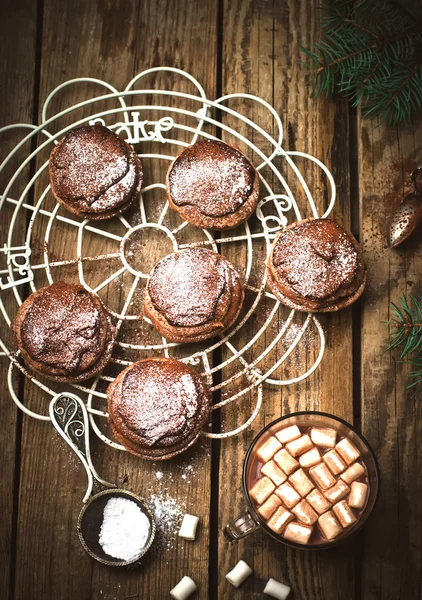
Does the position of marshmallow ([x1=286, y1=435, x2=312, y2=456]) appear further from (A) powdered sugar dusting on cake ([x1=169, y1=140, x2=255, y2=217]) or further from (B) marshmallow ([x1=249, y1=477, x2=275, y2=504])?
(A) powdered sugar dusting on cake ([x1=169, y1=140, x2=255, y2=217])

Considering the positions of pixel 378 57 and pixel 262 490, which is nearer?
pixel 262 490

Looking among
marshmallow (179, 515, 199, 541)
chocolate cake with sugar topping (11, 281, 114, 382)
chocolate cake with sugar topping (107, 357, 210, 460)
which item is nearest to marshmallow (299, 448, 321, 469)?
chocolate cake with sugar topping (107, 357, 210, 460)

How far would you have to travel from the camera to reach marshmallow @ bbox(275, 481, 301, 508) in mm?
2336

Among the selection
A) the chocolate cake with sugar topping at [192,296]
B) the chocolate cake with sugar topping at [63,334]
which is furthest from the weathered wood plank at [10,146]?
the chocolate cake with sugar topping at [192,296]

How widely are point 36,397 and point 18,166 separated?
1012 mm

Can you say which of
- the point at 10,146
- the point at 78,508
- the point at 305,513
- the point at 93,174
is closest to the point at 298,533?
the point at 305,513

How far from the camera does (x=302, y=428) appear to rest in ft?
8.05

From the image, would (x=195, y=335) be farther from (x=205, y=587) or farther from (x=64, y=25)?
(x=64, y=25)

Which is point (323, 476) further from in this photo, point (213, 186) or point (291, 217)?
point (213, 186)

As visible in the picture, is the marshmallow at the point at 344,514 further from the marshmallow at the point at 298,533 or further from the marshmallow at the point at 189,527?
the marshmallow at the point at 189,527

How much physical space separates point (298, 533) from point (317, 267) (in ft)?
3.28

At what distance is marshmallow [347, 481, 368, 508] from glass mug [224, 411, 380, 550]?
0.03 metres

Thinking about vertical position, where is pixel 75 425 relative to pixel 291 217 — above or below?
below

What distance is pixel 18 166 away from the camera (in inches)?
111
